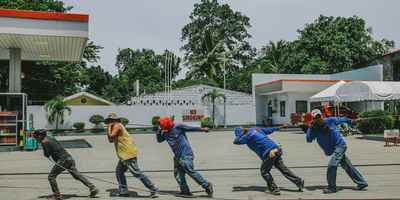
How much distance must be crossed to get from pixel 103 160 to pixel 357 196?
954 cm

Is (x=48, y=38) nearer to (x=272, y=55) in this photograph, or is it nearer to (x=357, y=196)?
(x=357, y=196)

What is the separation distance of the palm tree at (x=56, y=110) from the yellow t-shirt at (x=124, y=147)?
29.6 metres

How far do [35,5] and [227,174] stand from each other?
37436mm

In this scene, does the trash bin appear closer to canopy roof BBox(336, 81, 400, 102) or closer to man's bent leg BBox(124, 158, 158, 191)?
man's bent leg BBox(124, 158, 158, 191)

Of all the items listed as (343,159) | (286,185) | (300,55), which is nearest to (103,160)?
(286,185)

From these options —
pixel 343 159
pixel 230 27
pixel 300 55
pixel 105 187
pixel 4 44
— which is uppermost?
pixel 230 27

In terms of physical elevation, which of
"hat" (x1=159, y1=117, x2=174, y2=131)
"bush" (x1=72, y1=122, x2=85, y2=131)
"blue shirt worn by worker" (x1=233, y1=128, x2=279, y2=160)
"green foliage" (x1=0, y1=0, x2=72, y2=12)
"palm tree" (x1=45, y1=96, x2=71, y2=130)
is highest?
"green foliage" (x1=0, y1=0, x2=72, y2=12)

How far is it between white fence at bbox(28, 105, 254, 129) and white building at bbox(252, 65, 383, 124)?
56.6 inches

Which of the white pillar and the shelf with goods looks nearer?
the shelf with goods

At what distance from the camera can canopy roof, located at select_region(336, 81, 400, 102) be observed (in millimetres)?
23906

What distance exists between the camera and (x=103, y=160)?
15.6m

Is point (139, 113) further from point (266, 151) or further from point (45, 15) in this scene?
point (266, 151)

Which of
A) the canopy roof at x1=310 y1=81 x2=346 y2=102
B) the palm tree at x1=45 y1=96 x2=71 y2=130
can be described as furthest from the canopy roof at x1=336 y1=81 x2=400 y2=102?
the palm tree at x1=45 y1=96 x2=71 y2=130

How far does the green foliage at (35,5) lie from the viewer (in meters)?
41.5
